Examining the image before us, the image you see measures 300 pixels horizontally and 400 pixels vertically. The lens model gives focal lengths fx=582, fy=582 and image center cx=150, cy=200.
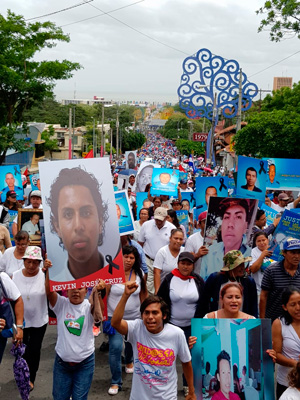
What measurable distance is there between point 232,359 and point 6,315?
192 cm

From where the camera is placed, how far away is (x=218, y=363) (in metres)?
3.99

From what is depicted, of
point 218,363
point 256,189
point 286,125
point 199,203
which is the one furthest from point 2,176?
point 286,125

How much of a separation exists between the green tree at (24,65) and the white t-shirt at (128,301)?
16.8 metres

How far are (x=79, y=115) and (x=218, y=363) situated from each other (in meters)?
96.9

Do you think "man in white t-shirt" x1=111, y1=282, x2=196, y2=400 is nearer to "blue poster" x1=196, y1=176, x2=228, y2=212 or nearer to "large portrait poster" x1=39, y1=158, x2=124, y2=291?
"large portrait poster" x1=39, y1=158, x2=124, y2=291

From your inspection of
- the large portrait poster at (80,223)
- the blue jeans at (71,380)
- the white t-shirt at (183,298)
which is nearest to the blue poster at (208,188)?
the white t-shirt at (183,298)

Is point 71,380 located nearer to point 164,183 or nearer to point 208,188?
point 208,188

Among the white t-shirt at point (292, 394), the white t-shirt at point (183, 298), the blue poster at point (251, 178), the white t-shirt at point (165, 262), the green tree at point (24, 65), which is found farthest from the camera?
the green tree at point (24, 65)

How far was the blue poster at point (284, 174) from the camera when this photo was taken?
43.6 feet

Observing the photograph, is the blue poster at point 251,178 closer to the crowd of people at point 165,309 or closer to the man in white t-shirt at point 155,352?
the crowd of people at point 165,309

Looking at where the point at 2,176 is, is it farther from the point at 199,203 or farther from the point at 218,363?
the point at 218,363

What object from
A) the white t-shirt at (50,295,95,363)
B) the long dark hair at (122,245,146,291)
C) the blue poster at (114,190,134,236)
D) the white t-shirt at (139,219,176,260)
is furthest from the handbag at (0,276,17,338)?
the white t-shirt at (139,219,176,260)

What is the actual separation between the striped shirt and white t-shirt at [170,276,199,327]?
2.30 feet

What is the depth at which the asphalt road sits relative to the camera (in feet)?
18.1
